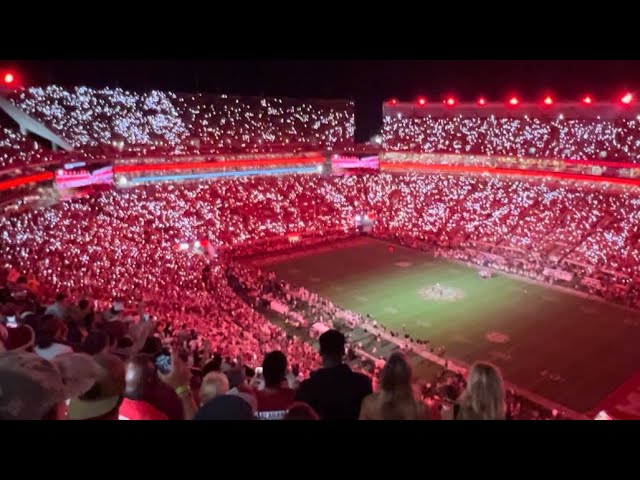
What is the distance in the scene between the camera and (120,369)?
3.62m

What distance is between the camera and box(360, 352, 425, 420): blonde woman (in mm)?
3551

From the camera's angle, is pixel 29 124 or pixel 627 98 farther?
pixel 627 98

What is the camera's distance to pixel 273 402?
15.0 feet

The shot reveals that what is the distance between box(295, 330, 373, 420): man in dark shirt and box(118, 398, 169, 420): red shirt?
1089mm

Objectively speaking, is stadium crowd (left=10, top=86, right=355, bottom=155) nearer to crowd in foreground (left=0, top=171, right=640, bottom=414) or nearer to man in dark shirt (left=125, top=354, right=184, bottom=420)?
crowd in foreground (left=0, top=171, right=640, bottom=414)

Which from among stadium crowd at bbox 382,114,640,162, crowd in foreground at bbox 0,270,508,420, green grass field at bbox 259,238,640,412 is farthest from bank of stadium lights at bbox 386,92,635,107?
crowd in foreground at bbox 0,270,508,420

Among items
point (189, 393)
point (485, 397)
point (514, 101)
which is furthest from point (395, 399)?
point (514, 101)

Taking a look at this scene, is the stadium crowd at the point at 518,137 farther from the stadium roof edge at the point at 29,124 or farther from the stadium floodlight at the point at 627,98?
the stadium roof edge at the point at 29,124

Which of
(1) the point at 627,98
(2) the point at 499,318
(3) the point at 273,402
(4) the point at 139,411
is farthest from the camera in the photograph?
(1) the point at 627,98

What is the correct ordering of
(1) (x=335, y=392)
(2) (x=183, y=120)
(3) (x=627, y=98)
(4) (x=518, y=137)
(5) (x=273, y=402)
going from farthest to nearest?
(2) (x=183, y=120)
(4) (x=518, y=137)
(3) (x=627, y=98)
(5) (x=273, y=402)
(1) (x=335, y=392)

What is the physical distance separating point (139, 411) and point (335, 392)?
1.50m

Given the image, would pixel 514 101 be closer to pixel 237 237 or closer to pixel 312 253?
pixel 312 253

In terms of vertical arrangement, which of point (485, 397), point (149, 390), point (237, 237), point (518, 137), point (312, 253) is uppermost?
point (518, 137)

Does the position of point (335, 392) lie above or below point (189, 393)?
above
